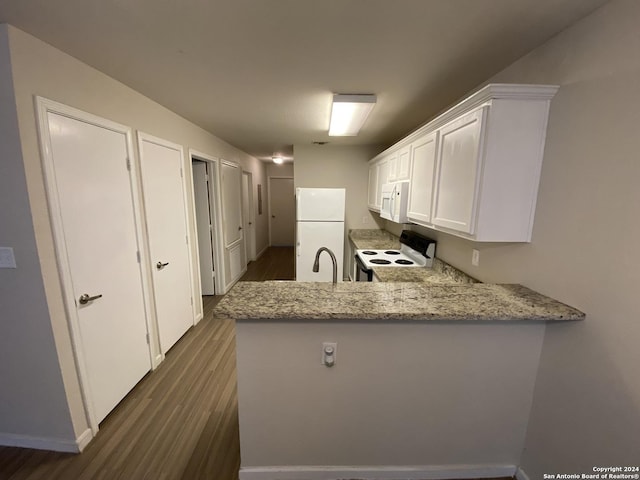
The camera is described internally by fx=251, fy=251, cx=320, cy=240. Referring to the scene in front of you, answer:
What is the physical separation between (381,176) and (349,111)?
4.39 feet

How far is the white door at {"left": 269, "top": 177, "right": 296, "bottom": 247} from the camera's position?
7445mm

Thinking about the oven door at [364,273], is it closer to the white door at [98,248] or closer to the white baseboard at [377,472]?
the white baseboard at [377,472]

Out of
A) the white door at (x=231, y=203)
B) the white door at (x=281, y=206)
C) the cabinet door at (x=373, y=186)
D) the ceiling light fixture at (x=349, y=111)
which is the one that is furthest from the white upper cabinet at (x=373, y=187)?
the white door at (x=281, y=206)

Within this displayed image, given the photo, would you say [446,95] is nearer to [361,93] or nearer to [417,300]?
[361,93]

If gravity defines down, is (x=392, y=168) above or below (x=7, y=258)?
above

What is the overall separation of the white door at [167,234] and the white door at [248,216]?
244 centimetres

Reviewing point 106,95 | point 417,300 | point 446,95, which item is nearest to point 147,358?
point 106,95

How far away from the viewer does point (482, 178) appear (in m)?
1.34

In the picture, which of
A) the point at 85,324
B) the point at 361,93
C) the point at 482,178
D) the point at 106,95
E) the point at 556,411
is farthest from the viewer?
the point at 361,93

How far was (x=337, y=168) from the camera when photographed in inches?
169

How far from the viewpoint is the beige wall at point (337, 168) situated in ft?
13.9

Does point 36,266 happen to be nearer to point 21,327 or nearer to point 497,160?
point 21,327

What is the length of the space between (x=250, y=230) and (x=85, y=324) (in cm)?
436

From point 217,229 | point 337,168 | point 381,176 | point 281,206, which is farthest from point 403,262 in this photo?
point 281,206
